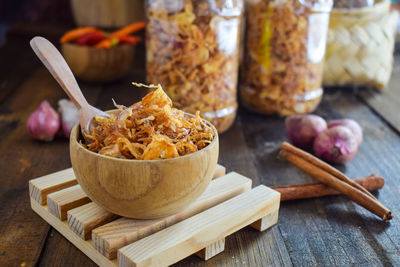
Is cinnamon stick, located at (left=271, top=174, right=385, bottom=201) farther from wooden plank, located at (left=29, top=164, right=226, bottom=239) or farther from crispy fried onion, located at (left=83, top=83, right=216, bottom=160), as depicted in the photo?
crispy fried onion, located at (left=83, top=83, right=216, bottom=160)

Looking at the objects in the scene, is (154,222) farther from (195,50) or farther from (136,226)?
(195,50)

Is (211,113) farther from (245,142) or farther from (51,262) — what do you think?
(51,262)

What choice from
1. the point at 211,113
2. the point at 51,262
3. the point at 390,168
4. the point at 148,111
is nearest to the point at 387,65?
the point at 390,168

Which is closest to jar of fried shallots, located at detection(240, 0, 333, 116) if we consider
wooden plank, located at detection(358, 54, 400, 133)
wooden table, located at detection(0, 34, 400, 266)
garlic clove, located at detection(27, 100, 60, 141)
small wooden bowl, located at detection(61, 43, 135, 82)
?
wooden table, located at detection(0, 34, 400, 266)

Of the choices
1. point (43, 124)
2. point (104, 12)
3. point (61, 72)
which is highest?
point (61, 72)

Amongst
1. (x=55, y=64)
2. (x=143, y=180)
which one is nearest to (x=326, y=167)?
(x=143, y=180)

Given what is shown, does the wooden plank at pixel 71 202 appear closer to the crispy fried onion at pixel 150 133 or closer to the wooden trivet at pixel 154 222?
the wooden trivet at pixel 154 222

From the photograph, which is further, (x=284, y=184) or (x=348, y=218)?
(x=284, y=184)

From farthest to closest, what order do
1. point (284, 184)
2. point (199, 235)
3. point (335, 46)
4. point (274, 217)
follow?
point (335, 46)
point (284, 184)
point (274, 217)
point (199, 235)
